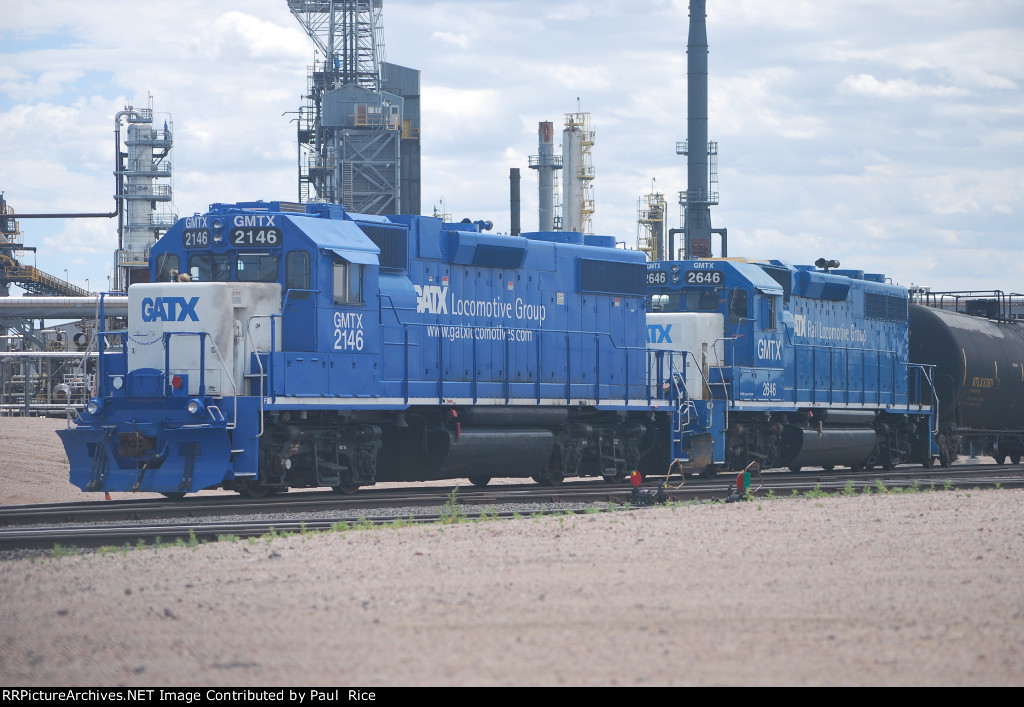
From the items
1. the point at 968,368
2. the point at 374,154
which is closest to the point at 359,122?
the point at 374,154

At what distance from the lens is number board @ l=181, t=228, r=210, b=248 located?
52.5 feet

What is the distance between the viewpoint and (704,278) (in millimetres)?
23109

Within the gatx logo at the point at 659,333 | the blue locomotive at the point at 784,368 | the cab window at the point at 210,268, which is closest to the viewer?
the cab window at the point at 210,268

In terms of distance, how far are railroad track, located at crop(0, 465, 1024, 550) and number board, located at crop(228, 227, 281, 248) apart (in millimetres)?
3100

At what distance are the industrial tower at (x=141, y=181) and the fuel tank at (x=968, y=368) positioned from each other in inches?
2174

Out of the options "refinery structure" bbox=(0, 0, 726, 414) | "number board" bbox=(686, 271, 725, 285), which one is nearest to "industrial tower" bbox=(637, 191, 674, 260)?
"refinery structure" bbox=(0, 0, 726, 414)

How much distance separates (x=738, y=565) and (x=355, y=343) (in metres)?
8.34

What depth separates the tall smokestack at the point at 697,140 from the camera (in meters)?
52.9

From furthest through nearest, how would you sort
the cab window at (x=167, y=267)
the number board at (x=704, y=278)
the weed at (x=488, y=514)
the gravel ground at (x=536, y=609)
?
the number board at (x=704, y=278) < the cab window at (x=167, y=267) < the weed at (x=488, y=514) < the gravel ground at (x=536, y=609)

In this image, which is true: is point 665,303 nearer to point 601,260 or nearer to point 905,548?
point 601,260

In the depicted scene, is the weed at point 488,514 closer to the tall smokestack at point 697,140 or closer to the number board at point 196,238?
the number board at point 196,238

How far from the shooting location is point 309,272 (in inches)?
620

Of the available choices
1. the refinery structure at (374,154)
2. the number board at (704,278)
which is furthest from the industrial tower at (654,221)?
the number board at (704,278)

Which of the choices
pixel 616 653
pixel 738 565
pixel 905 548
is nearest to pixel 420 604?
pixel 616 653
